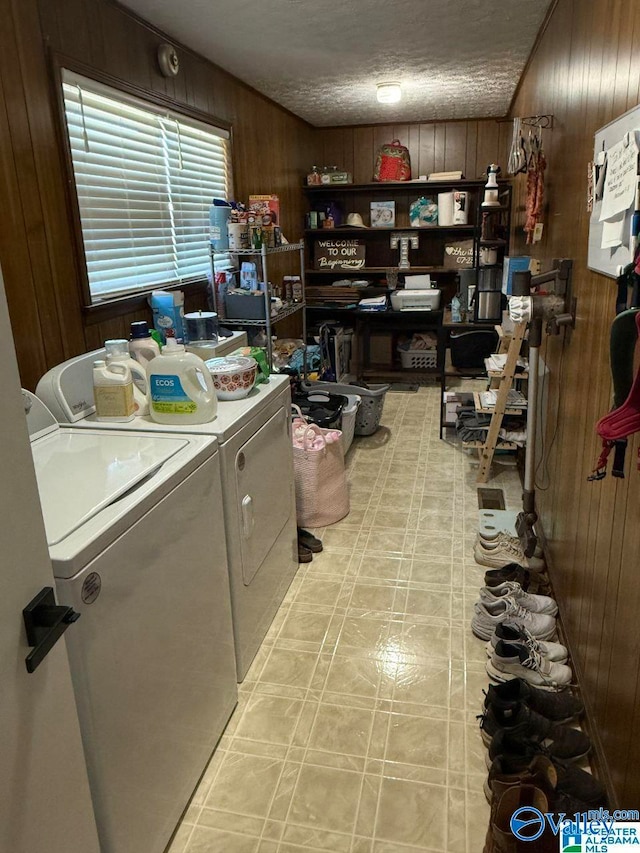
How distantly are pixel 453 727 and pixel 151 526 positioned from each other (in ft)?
3.67

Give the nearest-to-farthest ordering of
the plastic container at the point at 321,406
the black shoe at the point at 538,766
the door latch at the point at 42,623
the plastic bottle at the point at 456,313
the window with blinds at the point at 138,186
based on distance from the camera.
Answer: the door latch at the point at 42,623 < the black shoe at the point at 538,766 < the window with blinds at the point at 138,186 < the plastic container at the point at 321,406 < the plastic bottle at the point at 456,313

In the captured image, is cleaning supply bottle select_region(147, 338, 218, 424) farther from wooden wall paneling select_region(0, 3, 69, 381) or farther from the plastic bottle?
the plastic bottle

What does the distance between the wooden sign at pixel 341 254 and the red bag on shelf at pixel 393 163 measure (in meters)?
0.65

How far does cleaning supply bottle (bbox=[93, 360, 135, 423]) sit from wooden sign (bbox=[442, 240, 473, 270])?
4233mm

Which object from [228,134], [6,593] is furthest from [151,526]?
[228,134]

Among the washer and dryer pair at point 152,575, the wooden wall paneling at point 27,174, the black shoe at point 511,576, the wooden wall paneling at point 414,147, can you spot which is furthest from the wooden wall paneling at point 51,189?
the wooden wall paneling at point 414,147

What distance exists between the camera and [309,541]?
2900mm

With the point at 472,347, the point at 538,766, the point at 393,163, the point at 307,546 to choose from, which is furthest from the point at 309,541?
the point at 393,163

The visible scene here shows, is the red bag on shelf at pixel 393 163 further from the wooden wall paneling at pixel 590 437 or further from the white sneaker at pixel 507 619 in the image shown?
the white sneaker at pixel 507 619

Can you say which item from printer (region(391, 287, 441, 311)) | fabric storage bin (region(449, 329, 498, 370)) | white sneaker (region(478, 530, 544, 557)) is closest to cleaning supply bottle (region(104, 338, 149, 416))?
white sneaker (region(478, 530, 544, 557))

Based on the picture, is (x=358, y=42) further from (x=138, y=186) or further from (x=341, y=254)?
(x=341, y=254)

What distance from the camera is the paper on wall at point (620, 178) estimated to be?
1377 mm

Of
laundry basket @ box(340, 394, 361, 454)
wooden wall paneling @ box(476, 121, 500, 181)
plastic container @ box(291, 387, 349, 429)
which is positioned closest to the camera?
plastic container @ box(291, 387, 349, 429)

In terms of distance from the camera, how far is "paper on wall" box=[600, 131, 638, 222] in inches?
54.2
